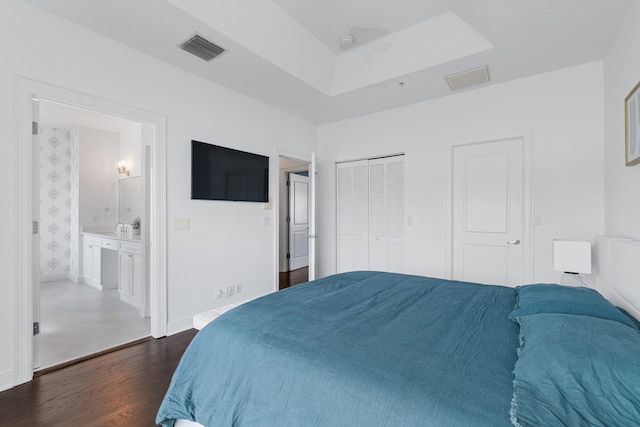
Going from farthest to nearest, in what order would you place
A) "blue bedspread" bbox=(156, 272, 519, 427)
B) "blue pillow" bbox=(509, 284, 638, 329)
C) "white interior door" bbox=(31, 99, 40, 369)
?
"white interior door" bbox=(31, 99, 40, 369)
"blue pillow" bbox=(509, 284, 638, 329)
"blue bedspread" bbox=(156, 272, 519, 427)

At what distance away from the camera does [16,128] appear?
6.89 feet

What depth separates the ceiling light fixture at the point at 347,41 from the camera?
10.1ft

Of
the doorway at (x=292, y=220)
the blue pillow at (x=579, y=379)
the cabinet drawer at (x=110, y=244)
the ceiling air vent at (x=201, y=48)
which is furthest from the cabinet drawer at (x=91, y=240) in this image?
the blue pillow at (x=579, y=379)

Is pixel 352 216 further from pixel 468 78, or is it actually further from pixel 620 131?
pixel 620 131

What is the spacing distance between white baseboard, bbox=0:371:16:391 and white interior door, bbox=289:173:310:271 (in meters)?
4.58

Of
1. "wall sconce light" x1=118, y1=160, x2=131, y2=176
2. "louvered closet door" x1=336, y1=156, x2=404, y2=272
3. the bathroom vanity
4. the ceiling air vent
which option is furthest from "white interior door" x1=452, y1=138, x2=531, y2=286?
"wall sconce light" x1=118, y1=160, x2=131, y2=176

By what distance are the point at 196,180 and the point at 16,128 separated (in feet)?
4.53

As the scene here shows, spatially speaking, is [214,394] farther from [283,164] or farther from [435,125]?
[283,164]

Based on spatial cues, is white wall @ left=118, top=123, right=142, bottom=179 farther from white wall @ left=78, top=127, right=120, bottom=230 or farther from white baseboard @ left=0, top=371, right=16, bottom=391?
white baseboard @ left=0, top=371, right=16, bottom=391

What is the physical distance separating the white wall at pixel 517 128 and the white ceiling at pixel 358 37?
0.75ft

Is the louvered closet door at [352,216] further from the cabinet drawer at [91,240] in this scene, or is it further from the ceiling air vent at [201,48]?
the cabinet drawer at [91,240]

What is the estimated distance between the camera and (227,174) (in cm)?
350

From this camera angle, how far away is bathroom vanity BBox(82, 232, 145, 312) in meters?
3.72

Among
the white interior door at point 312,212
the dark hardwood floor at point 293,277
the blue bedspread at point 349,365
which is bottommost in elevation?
the dark hardwood floor at point 293,277
